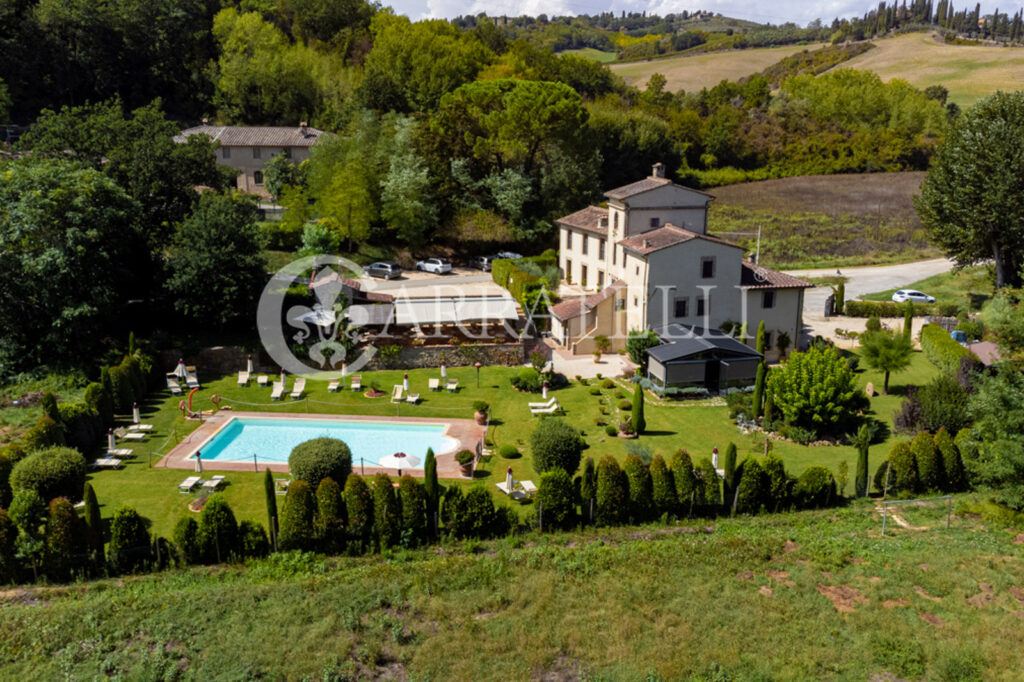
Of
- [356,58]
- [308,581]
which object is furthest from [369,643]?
[356,58]

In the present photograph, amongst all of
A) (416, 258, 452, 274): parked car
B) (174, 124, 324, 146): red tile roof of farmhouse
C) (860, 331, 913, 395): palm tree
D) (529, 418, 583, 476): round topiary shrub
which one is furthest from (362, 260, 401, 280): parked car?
(860, 331, 913, 395): palm tree

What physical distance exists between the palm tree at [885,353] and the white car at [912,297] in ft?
59.6

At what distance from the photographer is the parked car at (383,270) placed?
54875mm

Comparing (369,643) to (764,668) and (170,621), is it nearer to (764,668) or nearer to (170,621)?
(170,621)

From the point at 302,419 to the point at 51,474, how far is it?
11.0 metres

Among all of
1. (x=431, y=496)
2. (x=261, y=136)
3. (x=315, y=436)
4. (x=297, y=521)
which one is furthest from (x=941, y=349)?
(x=261, y=136)

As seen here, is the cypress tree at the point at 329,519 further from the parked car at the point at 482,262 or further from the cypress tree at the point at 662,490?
the parked car at the point at 482,262

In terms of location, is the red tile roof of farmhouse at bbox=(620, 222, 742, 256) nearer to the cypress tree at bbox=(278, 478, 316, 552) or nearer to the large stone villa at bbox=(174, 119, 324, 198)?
the cypress tree at bbox=(278, 478, 316, 552)

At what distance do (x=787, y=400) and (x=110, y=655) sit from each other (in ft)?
79.2

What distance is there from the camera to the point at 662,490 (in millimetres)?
24234

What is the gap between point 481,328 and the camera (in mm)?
42531

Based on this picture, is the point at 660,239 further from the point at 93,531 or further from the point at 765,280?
the point at 93,531

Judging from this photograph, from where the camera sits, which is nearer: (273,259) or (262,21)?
(273,259)

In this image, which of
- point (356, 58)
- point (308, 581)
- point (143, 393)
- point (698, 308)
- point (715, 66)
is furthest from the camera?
point (715, 66)
